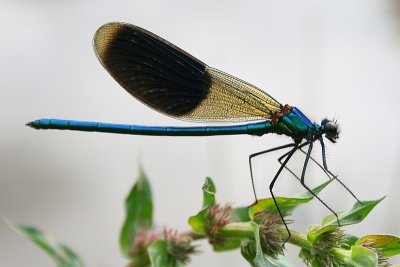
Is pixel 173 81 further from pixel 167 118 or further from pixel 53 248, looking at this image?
pixel 167 118

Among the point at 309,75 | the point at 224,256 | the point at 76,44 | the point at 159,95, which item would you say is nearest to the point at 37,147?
the point at 76,44

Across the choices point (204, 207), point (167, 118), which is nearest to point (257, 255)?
point (204, 207)

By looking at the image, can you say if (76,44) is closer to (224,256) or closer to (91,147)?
(91,147)

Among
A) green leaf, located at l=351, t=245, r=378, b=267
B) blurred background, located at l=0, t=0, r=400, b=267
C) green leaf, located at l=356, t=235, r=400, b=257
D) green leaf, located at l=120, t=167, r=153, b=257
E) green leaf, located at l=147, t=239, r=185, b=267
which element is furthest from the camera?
blurred background, located at l=0, t=0, r=400, b=267

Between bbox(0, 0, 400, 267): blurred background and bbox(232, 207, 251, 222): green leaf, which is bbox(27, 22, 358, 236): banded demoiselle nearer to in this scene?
bbox(232, 207, 251, 222): green leaf

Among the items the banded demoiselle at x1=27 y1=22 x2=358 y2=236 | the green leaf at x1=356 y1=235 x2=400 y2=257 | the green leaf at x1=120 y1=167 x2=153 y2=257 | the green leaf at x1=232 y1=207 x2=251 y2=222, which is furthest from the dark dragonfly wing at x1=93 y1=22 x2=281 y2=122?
the green leaf at x1=356 y1=235 x2=400 y2=257
